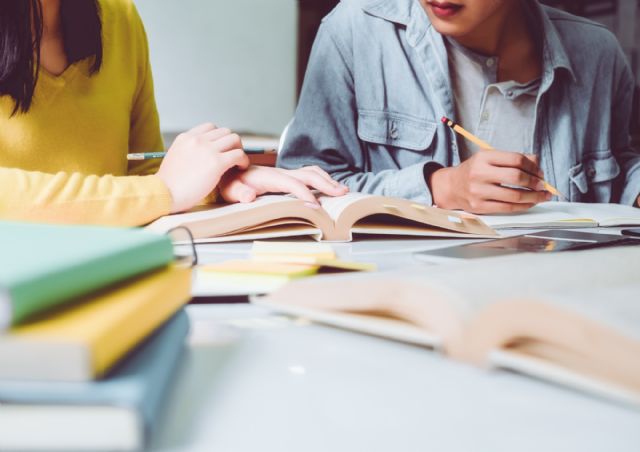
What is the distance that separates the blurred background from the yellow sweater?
1.44m

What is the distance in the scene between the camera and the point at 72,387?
0.24m

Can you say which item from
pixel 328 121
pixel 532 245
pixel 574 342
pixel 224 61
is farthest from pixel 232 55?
pixel 574 342

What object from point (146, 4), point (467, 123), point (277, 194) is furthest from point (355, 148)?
point (146, 4)

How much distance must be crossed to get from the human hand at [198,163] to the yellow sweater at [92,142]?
0.03m

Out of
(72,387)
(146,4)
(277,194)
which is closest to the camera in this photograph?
(72,387)

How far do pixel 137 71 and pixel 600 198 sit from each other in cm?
108

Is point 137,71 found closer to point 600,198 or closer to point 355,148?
point 355,148

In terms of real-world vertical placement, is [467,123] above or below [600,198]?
above

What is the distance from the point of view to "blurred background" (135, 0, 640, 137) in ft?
9.02

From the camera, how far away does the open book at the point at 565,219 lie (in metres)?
0.93

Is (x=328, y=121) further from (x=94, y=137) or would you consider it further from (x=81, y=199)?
(x=81, y=199)

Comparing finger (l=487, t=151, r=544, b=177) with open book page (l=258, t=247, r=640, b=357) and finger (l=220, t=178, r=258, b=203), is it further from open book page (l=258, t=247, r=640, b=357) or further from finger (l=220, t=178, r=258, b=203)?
open book page (l=258, t=247, r=640, b=357)

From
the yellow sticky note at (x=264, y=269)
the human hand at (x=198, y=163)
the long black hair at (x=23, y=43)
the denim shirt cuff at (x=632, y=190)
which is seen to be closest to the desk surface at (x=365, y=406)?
the yellow sticky note at (x=264, y=269)

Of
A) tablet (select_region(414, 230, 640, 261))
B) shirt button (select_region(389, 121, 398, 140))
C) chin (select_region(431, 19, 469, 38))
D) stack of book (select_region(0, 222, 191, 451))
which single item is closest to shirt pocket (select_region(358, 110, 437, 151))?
shirt button (select_region(389, 121, 398, 140))
